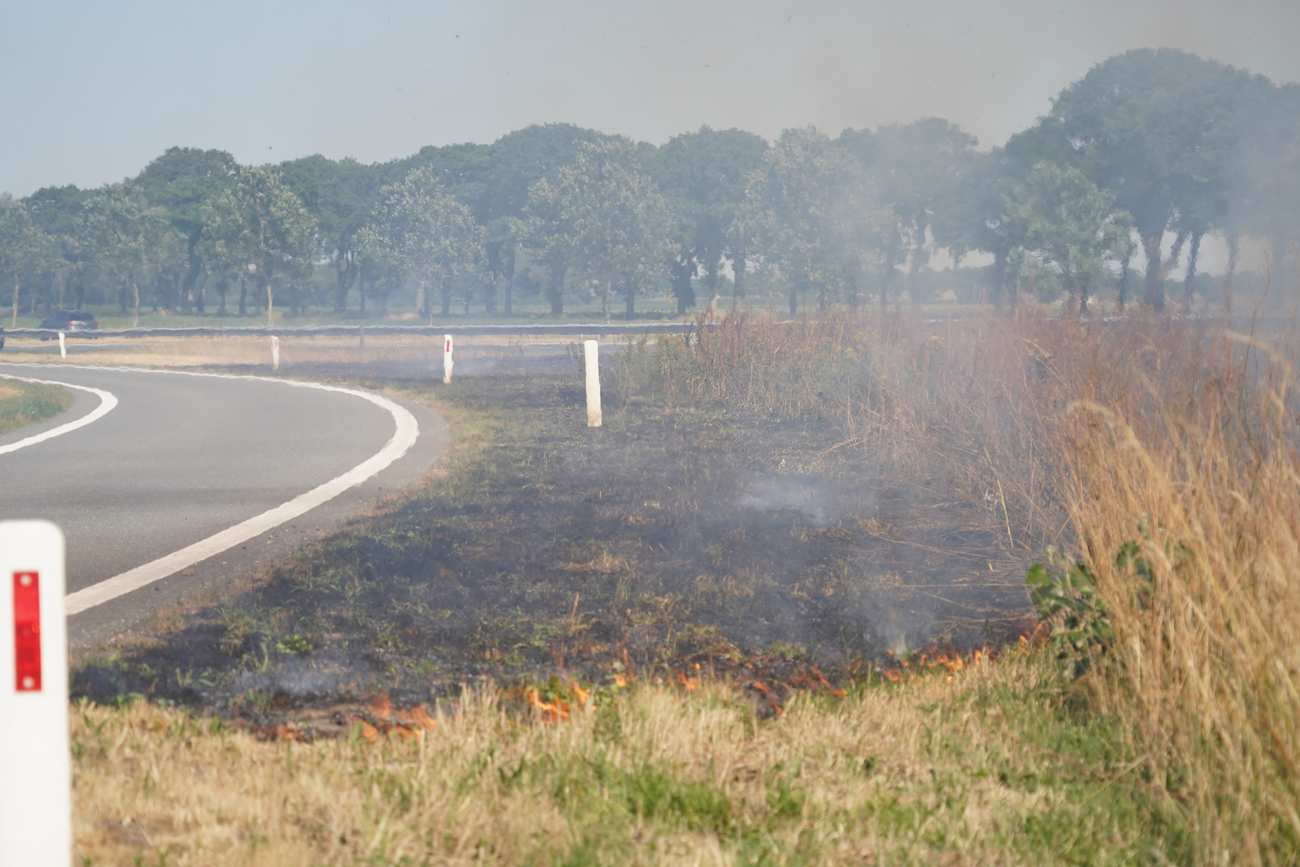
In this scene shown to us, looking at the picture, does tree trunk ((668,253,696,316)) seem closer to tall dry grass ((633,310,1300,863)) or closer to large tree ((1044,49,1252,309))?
large tree ((1044,49,1252,309))

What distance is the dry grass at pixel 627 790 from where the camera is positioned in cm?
360

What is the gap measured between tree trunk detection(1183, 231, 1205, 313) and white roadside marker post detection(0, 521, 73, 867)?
7964mm

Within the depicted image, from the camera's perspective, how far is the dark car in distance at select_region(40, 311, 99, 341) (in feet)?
234

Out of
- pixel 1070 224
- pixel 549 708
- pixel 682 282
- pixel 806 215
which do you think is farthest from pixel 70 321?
pixel 549 708

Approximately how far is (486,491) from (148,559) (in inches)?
129

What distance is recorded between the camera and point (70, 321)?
241ft

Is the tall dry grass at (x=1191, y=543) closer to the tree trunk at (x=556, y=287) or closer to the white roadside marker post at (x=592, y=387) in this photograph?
the white roadside marker post at (x=592, y=387)

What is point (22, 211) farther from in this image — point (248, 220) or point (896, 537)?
point (896, 537)

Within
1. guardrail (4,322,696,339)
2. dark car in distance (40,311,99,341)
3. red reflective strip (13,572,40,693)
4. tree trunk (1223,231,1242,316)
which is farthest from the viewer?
dark car in distance (40,311,99,341)

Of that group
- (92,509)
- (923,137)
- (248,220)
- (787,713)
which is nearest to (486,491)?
(92,509)

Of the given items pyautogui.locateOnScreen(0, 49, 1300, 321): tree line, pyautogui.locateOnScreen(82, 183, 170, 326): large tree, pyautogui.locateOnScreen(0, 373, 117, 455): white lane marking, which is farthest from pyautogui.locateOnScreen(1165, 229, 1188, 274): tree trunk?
pyautogui.locateOnScreen(82, 183, 170, 326): large tree

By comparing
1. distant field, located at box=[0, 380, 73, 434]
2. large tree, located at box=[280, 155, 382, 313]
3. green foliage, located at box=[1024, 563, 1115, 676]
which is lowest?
distant field, located at box=[0, 380, 73, 434]

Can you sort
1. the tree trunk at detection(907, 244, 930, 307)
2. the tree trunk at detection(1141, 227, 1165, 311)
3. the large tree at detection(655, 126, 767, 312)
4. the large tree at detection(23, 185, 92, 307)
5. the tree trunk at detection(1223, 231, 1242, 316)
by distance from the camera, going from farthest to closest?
the large tree at detection(23, 185, 92, 307), the large tree at detection(655, 126, 767, 312), the tree trunk at detection(907, 244, 930, 307), the tree trunk at detection(1141, 227, 1165, 311), the tree trunk at detection(1223, 231, 1242, 316)

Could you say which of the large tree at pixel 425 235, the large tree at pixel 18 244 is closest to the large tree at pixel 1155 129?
the large tree at pixel 425 235
